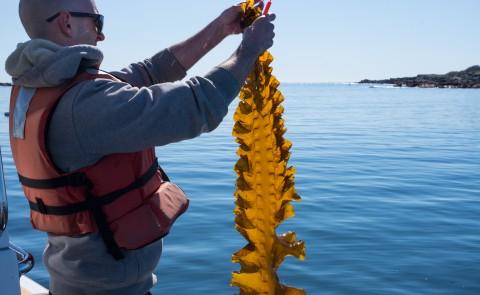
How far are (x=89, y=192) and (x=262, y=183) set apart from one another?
0.76 m

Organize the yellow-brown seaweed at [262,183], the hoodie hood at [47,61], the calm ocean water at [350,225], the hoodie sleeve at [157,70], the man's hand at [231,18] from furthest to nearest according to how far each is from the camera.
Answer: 1. the calm ocean water at [350,225]
2. the hoodie sleeve at [157,70]
3. the man's hand at [231,18]
4. the hoodie hood at [47,61]
5. the yellow-brown seaweed at [262,183]

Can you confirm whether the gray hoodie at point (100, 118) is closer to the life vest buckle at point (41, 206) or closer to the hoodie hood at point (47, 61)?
the hoodie hood at point (47, 61)

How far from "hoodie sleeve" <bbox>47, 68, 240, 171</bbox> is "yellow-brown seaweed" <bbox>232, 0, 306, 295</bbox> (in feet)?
0.38

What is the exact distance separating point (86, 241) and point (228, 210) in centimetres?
801

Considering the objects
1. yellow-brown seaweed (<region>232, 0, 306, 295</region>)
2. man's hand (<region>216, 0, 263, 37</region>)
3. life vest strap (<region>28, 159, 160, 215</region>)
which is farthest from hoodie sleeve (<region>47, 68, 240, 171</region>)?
man's hand (<region>216, 0, 263, 37</region>)

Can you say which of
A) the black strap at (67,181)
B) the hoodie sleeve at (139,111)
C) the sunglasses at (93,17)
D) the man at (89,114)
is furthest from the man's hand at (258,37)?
the black strap at (67,181)

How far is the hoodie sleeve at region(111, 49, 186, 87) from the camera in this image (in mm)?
3002

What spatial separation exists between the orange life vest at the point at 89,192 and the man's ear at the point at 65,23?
0.22m

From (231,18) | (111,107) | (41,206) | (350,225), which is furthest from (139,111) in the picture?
(350,225)

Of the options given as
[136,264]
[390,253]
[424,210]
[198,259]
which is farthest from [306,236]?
[136,264]

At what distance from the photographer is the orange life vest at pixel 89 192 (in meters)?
2.22

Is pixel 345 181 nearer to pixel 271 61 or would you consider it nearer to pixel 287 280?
pixel 287 280

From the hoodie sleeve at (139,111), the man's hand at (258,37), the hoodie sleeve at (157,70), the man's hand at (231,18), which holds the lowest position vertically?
the hoodie sleeve at (139,111)

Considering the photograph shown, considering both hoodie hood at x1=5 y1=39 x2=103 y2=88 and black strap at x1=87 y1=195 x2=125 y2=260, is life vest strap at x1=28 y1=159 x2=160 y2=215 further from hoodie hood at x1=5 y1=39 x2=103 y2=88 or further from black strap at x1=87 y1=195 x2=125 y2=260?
hoodie hood at x1=5 y1=39 x2=103 y2=88
